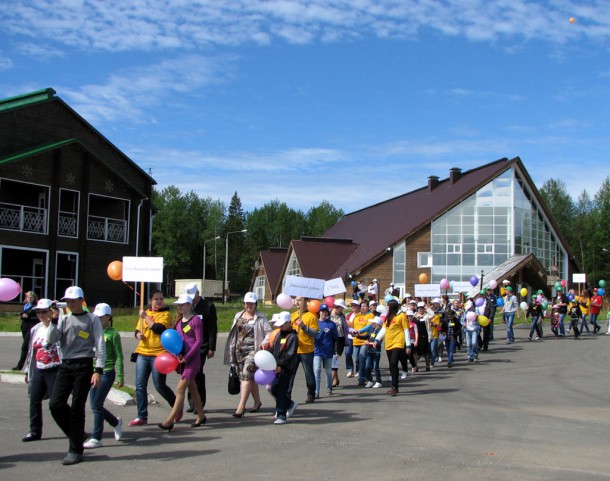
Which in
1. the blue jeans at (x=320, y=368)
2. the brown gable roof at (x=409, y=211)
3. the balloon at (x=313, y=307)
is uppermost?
the brown gable roof at (x=409, y=211)

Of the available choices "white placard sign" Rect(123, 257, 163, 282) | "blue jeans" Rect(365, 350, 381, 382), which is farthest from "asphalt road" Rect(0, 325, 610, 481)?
"white placard sign" Rect(123, 257, 163, 282)

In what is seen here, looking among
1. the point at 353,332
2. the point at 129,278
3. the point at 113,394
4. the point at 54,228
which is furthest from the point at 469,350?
the point at 54,228

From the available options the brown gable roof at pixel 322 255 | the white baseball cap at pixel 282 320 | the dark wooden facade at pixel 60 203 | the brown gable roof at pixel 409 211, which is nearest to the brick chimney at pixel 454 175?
the brown gable roof at pixel 409 211

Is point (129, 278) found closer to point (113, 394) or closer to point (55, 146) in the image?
point (113, 394)

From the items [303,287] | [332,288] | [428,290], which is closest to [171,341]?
[303,287]

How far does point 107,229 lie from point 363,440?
97.9ft

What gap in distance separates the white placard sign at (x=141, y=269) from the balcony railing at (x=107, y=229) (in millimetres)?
20671

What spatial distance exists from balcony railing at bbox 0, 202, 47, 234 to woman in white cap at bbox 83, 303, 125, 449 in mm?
24990

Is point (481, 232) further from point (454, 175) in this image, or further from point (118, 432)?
point (118, 432)

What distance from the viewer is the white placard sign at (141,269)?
1590cm

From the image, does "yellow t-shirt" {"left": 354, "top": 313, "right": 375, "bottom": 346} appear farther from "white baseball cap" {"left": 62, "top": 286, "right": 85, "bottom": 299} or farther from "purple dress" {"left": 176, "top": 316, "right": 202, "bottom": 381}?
"white baseball cap" {"left": 62, "top": 286, "right": 85, "bottom": 299}

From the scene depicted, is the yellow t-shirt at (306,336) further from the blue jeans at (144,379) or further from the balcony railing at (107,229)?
the balcony railing at (107,229)

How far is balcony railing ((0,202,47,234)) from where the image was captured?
32438 millimetres

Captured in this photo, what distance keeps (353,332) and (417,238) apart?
3415 cm
